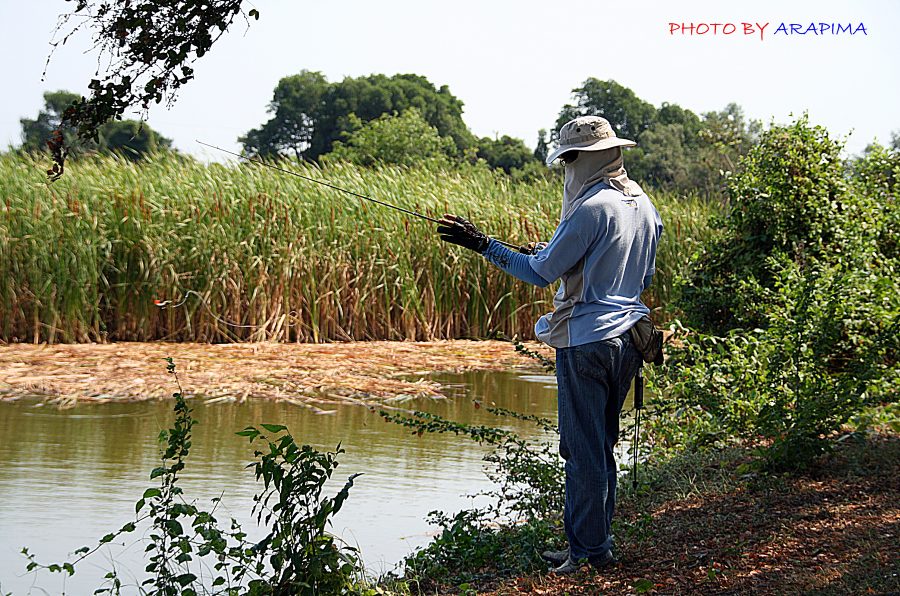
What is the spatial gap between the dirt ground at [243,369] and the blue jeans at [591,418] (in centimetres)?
488

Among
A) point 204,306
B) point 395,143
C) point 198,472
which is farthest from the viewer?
point 395,143

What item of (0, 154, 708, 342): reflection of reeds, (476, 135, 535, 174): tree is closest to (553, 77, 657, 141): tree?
(476, 135, 535, 174): tree

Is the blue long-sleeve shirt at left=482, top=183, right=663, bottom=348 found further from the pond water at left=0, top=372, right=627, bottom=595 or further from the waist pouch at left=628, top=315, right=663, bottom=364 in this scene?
the pond water at left=0, top=372, right=627, bottom=595

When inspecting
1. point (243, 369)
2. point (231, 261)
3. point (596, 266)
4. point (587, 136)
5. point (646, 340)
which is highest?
point (231, 261)

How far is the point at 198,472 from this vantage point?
6051 millimetres

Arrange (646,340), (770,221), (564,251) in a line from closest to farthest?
(564,251) → (646,340) → (770,221)

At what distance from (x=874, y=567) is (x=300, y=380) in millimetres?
6648

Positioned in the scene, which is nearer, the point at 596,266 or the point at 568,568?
the point at 596,266

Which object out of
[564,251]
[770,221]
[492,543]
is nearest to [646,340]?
[564,251]

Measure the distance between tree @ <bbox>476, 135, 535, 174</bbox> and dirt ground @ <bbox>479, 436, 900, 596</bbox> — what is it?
4830cm

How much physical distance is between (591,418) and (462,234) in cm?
89

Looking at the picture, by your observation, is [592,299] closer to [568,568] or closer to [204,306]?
[568,568]

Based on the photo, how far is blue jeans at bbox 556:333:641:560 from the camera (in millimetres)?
3771

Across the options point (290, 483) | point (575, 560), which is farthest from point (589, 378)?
point (290, 483)
